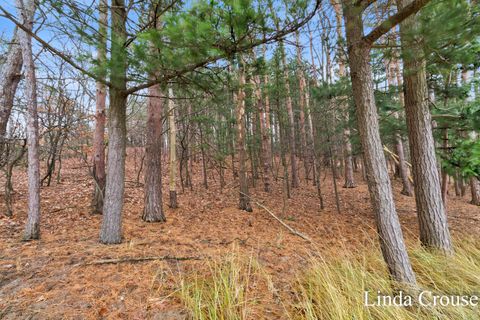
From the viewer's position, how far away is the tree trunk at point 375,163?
2.20m

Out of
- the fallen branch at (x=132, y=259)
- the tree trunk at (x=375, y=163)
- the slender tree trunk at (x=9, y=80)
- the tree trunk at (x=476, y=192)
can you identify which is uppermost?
the slender tree trunk at (x=9, y=80)

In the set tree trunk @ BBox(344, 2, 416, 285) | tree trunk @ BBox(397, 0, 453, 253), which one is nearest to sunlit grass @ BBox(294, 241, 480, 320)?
tree trunk @ BBox(344, 2, 416, 285)

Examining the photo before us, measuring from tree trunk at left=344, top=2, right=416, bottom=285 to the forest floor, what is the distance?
2.13 feet

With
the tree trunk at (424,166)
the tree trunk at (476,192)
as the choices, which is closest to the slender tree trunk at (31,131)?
the tree trunk at (424,166)

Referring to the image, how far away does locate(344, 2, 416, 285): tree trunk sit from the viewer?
2.20 meters

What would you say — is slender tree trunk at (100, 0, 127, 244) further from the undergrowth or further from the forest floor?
the undergrowth

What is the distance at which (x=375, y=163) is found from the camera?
2.22 m

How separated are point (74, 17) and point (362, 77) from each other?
322 centimetres

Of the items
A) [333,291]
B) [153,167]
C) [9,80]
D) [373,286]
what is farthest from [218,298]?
[9,80]

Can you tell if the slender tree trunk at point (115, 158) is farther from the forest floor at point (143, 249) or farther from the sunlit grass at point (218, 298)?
the sunlit grass at point (218, 298)

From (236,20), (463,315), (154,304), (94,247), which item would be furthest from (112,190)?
(463,315)

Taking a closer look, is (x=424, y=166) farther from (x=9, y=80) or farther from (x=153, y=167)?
(x=9, y=80)

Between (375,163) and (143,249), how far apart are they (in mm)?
2924

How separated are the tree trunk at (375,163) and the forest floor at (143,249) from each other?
649 mm
